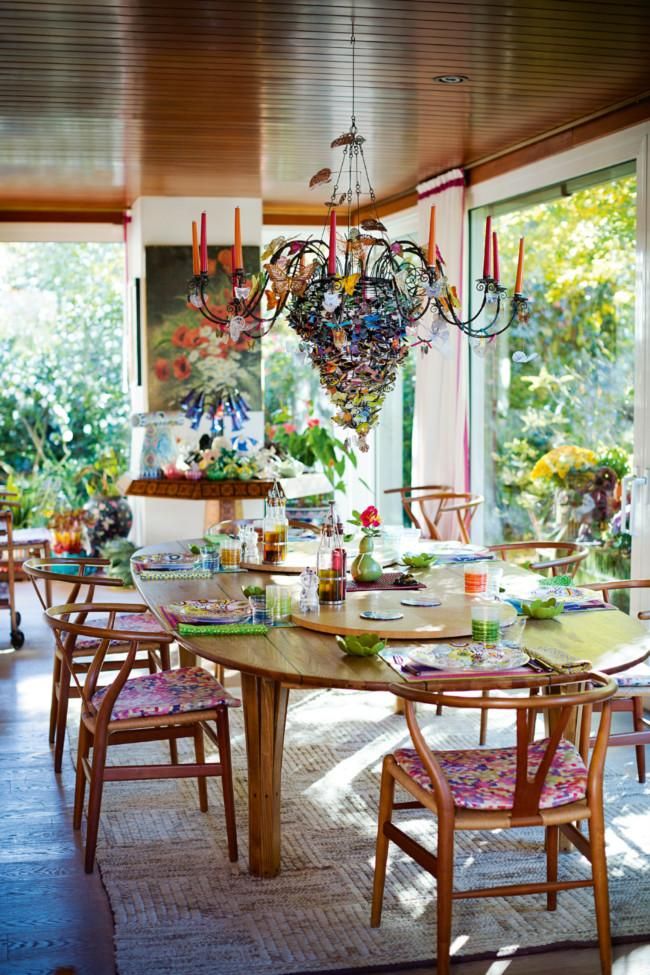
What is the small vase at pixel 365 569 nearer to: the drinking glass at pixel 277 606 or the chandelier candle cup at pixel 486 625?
the drinking glass at pixel 277 606

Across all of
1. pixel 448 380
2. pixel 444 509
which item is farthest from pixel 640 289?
pixel 448 380

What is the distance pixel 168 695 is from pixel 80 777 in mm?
440

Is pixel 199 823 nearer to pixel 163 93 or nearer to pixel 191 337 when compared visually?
pixel 163 93

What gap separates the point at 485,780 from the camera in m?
2.71

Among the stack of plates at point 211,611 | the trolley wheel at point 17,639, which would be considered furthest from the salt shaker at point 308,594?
the trolley wheel at point 17,639

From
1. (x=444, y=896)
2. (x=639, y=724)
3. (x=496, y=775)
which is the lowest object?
(x=444, y=896)

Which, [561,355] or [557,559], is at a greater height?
[561,355]

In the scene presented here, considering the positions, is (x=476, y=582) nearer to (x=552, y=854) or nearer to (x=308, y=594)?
(x=308, y=594)

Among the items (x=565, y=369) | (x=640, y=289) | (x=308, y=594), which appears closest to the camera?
(x=308, y=594)

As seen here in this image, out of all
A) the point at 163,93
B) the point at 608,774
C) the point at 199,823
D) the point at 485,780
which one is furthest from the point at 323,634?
the point at 163,93

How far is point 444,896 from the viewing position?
255 centimetres

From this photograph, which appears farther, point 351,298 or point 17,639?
point 17,639

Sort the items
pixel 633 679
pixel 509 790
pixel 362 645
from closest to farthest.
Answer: pixel 509 790 < pixel 362 645 < pixel 633 679

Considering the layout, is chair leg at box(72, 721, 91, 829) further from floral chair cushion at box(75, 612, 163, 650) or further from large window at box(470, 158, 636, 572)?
large window at box(470, 158, 636, 572)
